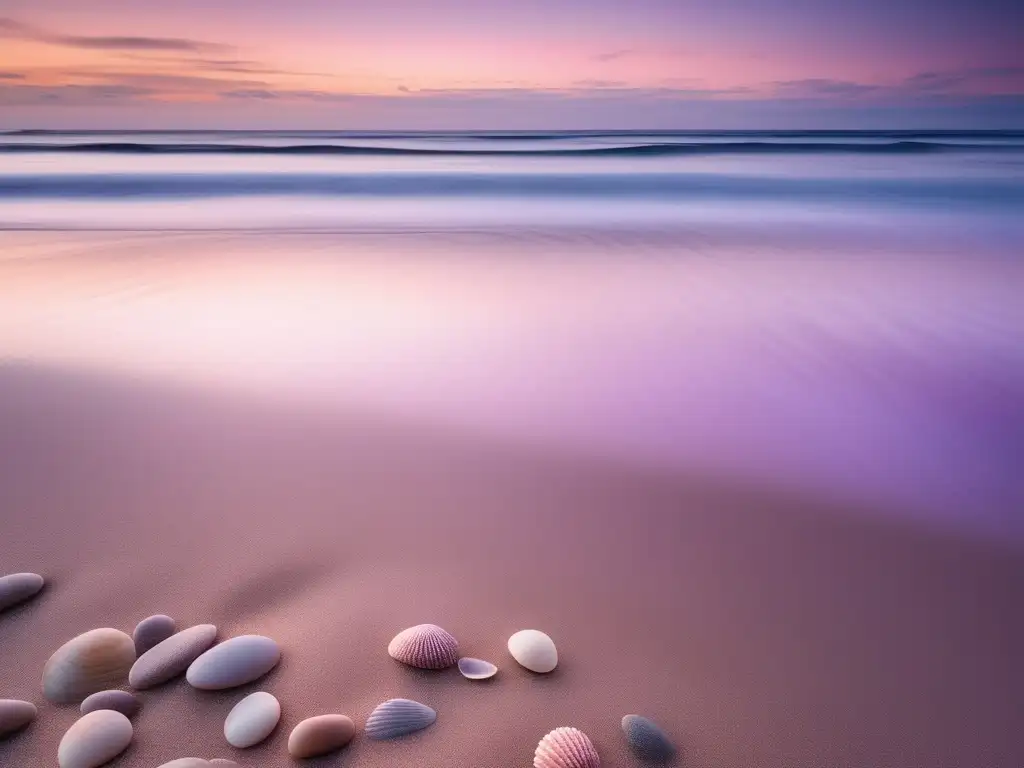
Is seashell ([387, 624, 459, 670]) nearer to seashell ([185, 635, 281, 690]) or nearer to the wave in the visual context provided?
seashell ([185, 635, 281, 690])

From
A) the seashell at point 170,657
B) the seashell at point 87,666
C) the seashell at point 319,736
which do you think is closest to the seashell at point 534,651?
the seashell at point 319,736

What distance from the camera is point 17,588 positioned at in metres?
1.26

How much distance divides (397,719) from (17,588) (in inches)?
30.5

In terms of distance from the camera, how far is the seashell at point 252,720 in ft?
3.20

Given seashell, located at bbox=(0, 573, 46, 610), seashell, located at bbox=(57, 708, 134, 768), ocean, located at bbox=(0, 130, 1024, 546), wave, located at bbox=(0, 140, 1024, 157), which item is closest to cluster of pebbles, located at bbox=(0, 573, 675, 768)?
seashell, located at bbox=(57, 708, 134, 768)

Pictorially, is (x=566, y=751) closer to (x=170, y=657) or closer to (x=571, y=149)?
(x=170, y=657)

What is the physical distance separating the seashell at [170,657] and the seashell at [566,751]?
560mm

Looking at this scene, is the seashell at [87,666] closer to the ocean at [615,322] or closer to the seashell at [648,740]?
the seashell at [648,740]

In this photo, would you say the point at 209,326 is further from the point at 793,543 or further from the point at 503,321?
the point at 793,543

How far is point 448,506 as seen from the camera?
165 centimetres

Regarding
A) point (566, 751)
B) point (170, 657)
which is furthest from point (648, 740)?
point (170, 657)

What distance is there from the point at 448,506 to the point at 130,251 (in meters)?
5.00

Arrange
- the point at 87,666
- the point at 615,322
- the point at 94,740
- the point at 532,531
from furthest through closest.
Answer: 1. the point at 615,322
2. the point at 532,531
3. the point at 87,666
4. the point at 94,740

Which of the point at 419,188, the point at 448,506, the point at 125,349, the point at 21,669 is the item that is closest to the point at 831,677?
the point at 448,506
